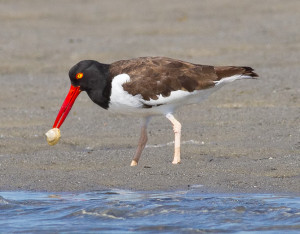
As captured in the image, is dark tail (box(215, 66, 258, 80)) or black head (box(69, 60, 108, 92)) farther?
dark tail (box(215, 66, 258, 80))

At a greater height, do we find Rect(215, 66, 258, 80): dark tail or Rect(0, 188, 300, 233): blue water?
Rect(215, 66, 258, 80): dark tail

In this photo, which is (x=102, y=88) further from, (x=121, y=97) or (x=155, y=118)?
(x=155, y=118)

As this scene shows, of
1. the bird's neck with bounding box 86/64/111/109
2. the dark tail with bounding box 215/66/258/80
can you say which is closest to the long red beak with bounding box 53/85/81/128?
the bird's neck with bounding box 86/64/111/109

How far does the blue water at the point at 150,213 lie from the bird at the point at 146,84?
3.66 feet

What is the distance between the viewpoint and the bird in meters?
8.68

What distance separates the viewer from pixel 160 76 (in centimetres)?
888

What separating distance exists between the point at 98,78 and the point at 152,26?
8.48 m

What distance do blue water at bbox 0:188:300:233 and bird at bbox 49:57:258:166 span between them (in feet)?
3.66

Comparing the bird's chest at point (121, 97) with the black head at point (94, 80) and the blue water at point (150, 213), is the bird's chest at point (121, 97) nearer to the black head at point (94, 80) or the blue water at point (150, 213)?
the black head at point (94, 80)

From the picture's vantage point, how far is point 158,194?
7.93 m

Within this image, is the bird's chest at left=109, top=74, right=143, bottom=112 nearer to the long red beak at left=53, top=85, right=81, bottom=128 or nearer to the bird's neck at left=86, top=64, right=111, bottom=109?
the bird's neck at left=86, top=64, right=111, bottom=109

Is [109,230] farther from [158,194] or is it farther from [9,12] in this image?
[9,12]

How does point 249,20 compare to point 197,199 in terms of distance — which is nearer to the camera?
point 197,199

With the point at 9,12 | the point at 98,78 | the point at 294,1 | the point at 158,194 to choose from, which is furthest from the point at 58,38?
the point at 158,194
